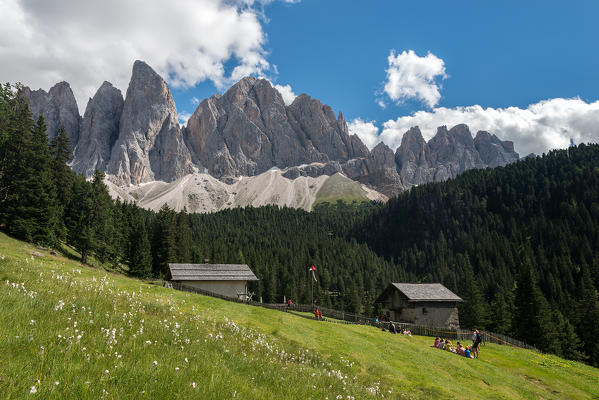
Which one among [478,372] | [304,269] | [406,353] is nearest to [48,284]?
[406,353]

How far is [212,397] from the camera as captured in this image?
5.68 meters

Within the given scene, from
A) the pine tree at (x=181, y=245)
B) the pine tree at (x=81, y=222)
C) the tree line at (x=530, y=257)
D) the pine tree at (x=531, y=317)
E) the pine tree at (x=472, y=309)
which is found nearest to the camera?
the pine tree at (x=531, y=317)

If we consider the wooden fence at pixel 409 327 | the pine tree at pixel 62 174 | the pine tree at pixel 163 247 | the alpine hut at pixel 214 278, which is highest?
the pine tree at pixel 62 174

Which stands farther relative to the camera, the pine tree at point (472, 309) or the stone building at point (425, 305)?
the pine tree at point (472, 309)

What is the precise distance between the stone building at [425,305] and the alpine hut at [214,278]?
79.3 feet

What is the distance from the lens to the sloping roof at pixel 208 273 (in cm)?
5681

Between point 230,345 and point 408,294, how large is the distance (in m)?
49.1

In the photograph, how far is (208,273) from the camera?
5888 cm

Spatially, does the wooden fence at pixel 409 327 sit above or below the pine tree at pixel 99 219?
below

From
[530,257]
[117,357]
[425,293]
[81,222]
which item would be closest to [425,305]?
[425,293]

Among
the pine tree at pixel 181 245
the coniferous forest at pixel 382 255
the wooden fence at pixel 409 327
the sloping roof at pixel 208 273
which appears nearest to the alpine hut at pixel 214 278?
the sloping roof at pixel 208 273

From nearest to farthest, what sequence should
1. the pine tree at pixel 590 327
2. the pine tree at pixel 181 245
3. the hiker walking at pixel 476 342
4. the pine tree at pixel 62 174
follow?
the hiker walking at pixel 476 342 < the pine tree at pixel 62 174 < the pine tree at pixel 590 327 < the pine tree at pixel 181 245

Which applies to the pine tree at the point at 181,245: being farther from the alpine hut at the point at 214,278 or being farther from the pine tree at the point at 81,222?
the alpine hut at the point at 214,278

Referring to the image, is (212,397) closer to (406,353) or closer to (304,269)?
(406,353)
